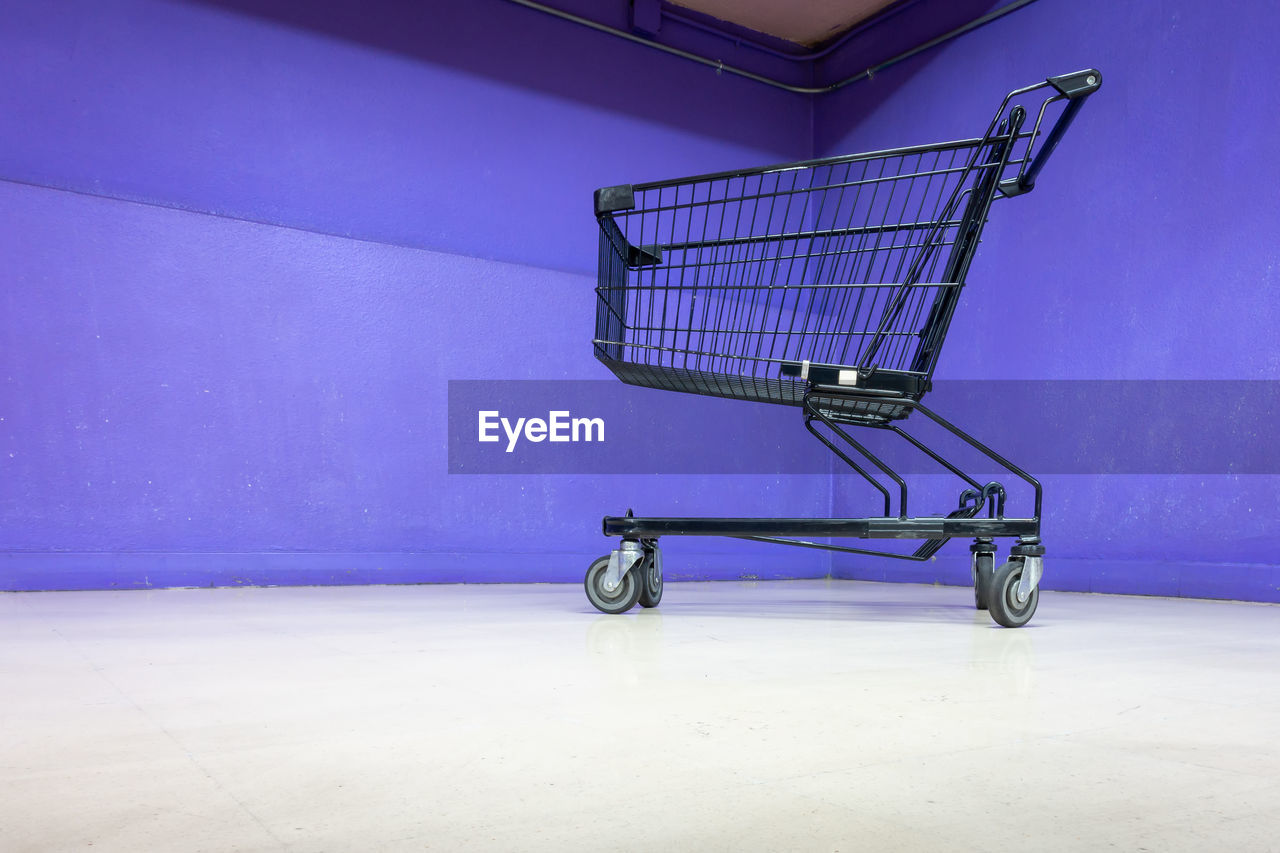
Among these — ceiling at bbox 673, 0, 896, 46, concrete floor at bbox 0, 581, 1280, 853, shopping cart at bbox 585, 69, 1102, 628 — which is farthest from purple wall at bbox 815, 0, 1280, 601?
concrete floor at bbox 0, 581, 1280, 853

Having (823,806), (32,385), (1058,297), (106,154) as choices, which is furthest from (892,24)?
(823,806)

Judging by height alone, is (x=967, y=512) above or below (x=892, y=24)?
below

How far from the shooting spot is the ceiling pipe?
4.08m

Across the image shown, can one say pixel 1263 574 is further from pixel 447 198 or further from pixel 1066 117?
pixel 447 198

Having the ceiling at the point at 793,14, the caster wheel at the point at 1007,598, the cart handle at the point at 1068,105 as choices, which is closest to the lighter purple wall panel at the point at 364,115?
the ceiling at the point at 793,14

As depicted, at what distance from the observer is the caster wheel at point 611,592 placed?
2.54m

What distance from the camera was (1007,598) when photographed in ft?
7.47

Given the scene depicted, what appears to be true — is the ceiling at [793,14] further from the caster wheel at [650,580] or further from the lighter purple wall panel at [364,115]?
the caster wheel at [650,580]

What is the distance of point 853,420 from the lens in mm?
2535

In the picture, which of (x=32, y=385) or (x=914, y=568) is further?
(x=914, y=568)

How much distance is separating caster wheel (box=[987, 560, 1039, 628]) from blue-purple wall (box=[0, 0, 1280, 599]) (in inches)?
50.6

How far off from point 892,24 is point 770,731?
14.3 feet

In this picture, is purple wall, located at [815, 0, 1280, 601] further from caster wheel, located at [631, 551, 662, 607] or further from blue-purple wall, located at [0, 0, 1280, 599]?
caster wheel, located at [631, 551, 662, 607]

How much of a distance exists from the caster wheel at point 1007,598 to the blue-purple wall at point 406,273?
1286 millimetres
